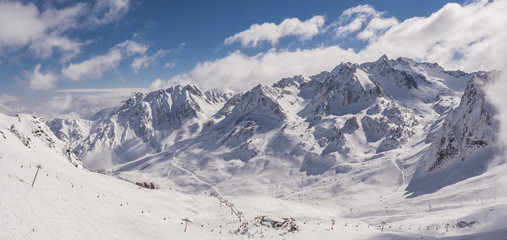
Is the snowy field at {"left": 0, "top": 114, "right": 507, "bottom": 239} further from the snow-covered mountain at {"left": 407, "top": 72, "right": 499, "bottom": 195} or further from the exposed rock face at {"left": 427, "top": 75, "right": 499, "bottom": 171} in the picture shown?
the exposed rock face at {"left": 427, "top": 75, "right": 499, "bottom": 171}

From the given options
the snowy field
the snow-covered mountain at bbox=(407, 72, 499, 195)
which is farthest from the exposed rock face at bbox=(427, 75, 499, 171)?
the snowy field

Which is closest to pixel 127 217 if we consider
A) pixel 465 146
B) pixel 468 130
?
pixel 465 146

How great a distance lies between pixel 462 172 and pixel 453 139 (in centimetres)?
2342

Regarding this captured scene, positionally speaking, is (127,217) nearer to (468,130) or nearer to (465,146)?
(465,146)

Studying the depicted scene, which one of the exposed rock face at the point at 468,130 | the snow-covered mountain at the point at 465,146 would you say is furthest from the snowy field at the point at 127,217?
the exposed rock face at the point at 468,130

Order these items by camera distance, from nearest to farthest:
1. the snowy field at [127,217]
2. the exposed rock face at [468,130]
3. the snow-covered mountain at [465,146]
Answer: the snowy field at [127,217] < the snow-covered mountain at [465,146] < the exposed rock face at [468,130]

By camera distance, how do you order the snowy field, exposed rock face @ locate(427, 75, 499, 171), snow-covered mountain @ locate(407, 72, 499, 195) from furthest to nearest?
1. exposed rock face @ locate(427, 75, 499, 171)
2. snow-covered mountain @ locate(407, 72, 499, 195)
3. the snowy field

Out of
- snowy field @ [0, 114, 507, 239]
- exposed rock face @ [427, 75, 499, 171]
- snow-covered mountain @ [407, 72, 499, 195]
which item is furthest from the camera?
exposed rock face @ [427, 75, 499, 171]

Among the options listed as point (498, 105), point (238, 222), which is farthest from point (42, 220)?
point (498, 105)

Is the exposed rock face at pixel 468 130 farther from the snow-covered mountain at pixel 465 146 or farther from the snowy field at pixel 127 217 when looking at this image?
the snowy field at pixel 127 217

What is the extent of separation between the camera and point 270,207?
51781mm

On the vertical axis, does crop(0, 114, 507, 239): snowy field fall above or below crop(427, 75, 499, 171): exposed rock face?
below

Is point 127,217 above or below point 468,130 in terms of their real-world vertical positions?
below

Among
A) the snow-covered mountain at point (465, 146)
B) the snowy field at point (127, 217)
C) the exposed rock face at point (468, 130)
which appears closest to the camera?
the snowy field at point (127, 217)
